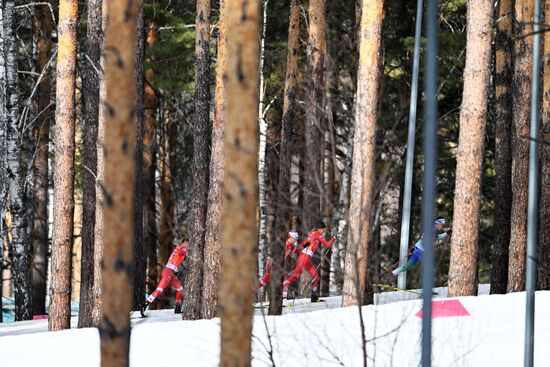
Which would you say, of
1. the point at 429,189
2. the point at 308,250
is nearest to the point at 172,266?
the point at 308,250

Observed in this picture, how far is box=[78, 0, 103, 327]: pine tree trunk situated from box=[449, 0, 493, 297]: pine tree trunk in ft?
17.6

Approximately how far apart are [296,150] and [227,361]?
22.6 metres


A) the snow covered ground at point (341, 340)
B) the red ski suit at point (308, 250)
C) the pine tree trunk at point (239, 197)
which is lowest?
the snow covered ground at point (341, 340)

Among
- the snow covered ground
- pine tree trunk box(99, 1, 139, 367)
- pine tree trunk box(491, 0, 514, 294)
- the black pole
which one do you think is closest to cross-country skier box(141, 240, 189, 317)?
the snow covered ground

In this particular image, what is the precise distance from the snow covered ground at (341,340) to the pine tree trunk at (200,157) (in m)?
4.05

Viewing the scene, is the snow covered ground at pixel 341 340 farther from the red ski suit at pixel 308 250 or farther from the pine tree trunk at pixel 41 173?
the pine tree trunk at pixel 41 173

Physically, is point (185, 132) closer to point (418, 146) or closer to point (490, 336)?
point (418, 146)

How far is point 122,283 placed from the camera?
830 cm

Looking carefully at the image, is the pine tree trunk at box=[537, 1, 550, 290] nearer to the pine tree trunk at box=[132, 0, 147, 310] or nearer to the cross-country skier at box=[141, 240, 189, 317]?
the cross-country skier at box=[141, 240, 189, 317]

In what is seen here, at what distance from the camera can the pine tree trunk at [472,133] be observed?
1664cm

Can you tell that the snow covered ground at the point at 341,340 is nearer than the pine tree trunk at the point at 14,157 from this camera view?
Yes

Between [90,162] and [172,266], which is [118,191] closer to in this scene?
[90,162]

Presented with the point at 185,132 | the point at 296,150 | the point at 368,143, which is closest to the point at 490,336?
the point at 368,143

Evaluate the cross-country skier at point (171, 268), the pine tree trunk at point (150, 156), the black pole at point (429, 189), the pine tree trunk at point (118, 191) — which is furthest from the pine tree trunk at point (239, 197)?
the pine tree trunk at point (150, 156)
